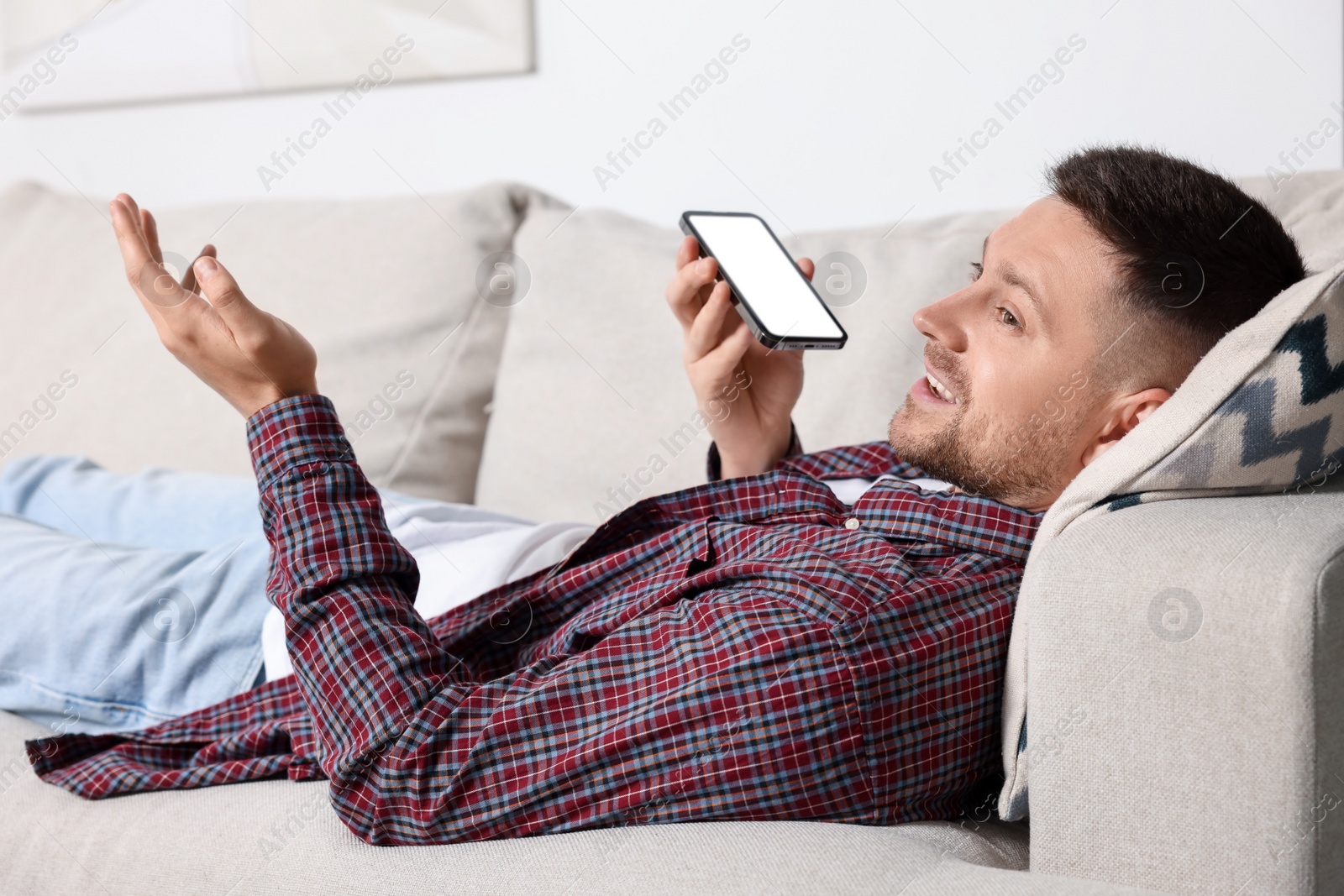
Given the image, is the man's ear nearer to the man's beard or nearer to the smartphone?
the man's beard

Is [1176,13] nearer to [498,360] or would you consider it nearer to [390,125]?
[498,360]

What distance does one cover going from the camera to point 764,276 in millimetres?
1052

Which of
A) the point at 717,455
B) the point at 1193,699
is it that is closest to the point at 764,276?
the point at 717,455

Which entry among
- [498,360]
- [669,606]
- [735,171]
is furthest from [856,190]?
[669,606]

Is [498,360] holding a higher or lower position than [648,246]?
lower

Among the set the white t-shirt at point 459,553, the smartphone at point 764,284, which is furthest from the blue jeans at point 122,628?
the smartphone at point 764,284

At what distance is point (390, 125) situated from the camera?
6.82 feet

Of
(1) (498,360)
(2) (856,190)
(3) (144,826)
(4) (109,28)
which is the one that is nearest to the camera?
(3) (144,826)

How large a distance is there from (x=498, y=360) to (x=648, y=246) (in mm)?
277

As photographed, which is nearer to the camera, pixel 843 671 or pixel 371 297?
pixel 843 671

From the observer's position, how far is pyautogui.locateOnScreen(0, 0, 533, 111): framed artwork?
1965mm

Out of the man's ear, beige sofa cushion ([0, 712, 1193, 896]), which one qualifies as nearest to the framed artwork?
the man's ear

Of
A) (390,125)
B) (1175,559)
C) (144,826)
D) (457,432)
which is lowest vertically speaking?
(144,826)

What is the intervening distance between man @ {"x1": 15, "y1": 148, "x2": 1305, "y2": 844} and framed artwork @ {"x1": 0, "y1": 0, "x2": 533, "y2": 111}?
1.14 m
